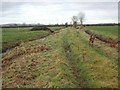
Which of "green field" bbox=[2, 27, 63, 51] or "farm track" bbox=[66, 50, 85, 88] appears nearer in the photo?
"farm track" bbox=[66, 50, 85, 88]

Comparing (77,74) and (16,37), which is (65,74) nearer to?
(77,74)

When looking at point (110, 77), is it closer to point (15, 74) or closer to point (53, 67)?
point (53, 67)

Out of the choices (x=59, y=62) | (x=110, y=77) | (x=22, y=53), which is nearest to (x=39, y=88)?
(x=110, y=77)

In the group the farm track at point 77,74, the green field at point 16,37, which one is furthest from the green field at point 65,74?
the green field at point 16,37

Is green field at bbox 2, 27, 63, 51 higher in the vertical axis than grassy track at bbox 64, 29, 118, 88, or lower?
higher

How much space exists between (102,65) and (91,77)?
14.2 feet

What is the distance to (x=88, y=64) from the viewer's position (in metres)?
26.9

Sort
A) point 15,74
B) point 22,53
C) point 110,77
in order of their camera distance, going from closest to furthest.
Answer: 1. point 110,77
2. point 15,74
3. point 22,53

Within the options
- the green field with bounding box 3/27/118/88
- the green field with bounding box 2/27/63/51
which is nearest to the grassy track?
the green field with bounding box 3/27/118/88

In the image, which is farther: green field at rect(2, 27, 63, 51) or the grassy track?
green field at rect(2, 27, 63, 51)

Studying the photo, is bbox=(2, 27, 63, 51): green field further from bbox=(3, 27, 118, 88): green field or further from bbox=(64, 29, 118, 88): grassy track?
bbox=(64, 29, 118, 88): grassy track

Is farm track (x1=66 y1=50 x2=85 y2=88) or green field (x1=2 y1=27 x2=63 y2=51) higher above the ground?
green field (x1=2 y1=27 x2=63 y2=51)

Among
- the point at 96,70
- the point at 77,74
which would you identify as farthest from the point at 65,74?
the point at 96,70

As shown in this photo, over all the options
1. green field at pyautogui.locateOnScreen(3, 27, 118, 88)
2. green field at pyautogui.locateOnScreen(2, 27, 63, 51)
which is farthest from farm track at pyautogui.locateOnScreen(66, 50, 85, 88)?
green field at pyautogui.locateOnScreen(2, 27, 63, 51)
